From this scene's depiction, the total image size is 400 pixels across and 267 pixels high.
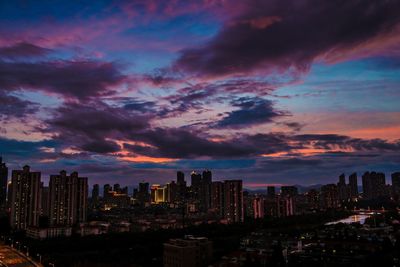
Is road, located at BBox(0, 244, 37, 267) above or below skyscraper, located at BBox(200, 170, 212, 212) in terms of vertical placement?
below

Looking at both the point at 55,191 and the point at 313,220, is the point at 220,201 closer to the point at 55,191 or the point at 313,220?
the point at 313,220

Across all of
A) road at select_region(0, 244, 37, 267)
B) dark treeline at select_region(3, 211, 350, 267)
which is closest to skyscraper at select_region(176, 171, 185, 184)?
dark treeline at select_region(3, 211, 350, 267)

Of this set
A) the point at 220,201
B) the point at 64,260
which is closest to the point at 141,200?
the point at 220,201

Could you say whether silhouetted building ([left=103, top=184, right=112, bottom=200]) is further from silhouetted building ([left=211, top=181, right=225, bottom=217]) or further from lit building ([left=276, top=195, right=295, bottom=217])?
lit building ([left=276, top=195, right=295, bottom=217])

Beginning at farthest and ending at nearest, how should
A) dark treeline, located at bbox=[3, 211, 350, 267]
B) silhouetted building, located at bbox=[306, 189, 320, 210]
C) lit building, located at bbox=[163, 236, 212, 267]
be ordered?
silhouetted building, located at bbox=[306, 189, 320, 210]
dark treeline, located at bbox=[3, 211, 350, 267]
lit building, located at bbox=[163, 236, 212, 267]

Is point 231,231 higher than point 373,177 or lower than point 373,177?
lower

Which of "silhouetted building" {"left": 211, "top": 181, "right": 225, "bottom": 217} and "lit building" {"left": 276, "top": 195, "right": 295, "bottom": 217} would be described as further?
"lit building" {"left": 276, "top": 195, "right": 295, "bottom": 217}

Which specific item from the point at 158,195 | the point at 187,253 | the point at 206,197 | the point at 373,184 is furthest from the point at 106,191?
the point at 187,253
